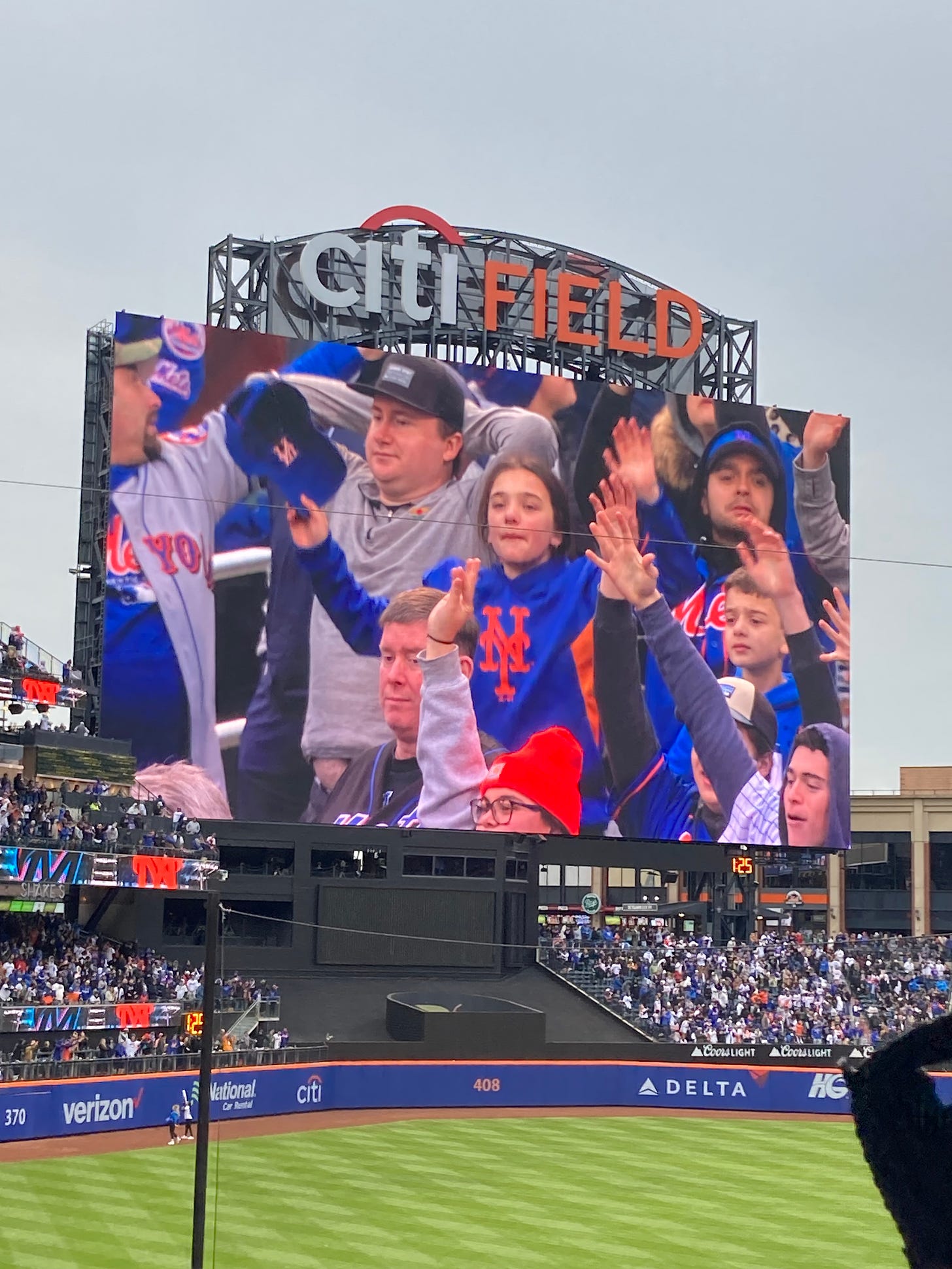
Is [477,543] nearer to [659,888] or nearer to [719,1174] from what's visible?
[719,1174]

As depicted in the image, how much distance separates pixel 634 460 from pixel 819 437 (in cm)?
672

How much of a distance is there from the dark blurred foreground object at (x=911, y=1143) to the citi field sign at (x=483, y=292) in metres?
46.8

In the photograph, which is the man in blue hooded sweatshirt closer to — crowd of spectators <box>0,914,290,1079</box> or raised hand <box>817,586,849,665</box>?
raised hand <box>817,586,849,665</box>

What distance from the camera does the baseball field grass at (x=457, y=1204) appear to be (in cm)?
2355

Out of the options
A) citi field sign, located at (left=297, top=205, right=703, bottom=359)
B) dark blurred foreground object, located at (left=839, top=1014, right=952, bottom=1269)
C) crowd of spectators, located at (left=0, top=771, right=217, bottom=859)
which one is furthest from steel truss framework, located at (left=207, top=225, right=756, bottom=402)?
dark blurred foreground object, located at (left=839, top=1014, right=952, bottom=1269)

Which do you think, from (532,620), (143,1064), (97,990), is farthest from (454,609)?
(143,1064)

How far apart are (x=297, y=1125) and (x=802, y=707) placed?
22040 mm

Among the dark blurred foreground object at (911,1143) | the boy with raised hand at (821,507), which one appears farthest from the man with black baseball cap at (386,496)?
the dark blurred foreground object at (911,1143)

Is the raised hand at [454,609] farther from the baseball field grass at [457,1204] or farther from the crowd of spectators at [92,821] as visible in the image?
the baseball field grass at [457,1204]

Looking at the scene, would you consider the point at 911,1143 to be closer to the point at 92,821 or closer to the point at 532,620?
the point at 92,821

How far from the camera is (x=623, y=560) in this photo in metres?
49.8

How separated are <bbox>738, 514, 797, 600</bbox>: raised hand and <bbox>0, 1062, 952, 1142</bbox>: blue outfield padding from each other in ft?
49.0

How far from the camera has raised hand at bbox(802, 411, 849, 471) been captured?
53.0 metres

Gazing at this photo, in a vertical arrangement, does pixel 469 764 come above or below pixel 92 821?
above
